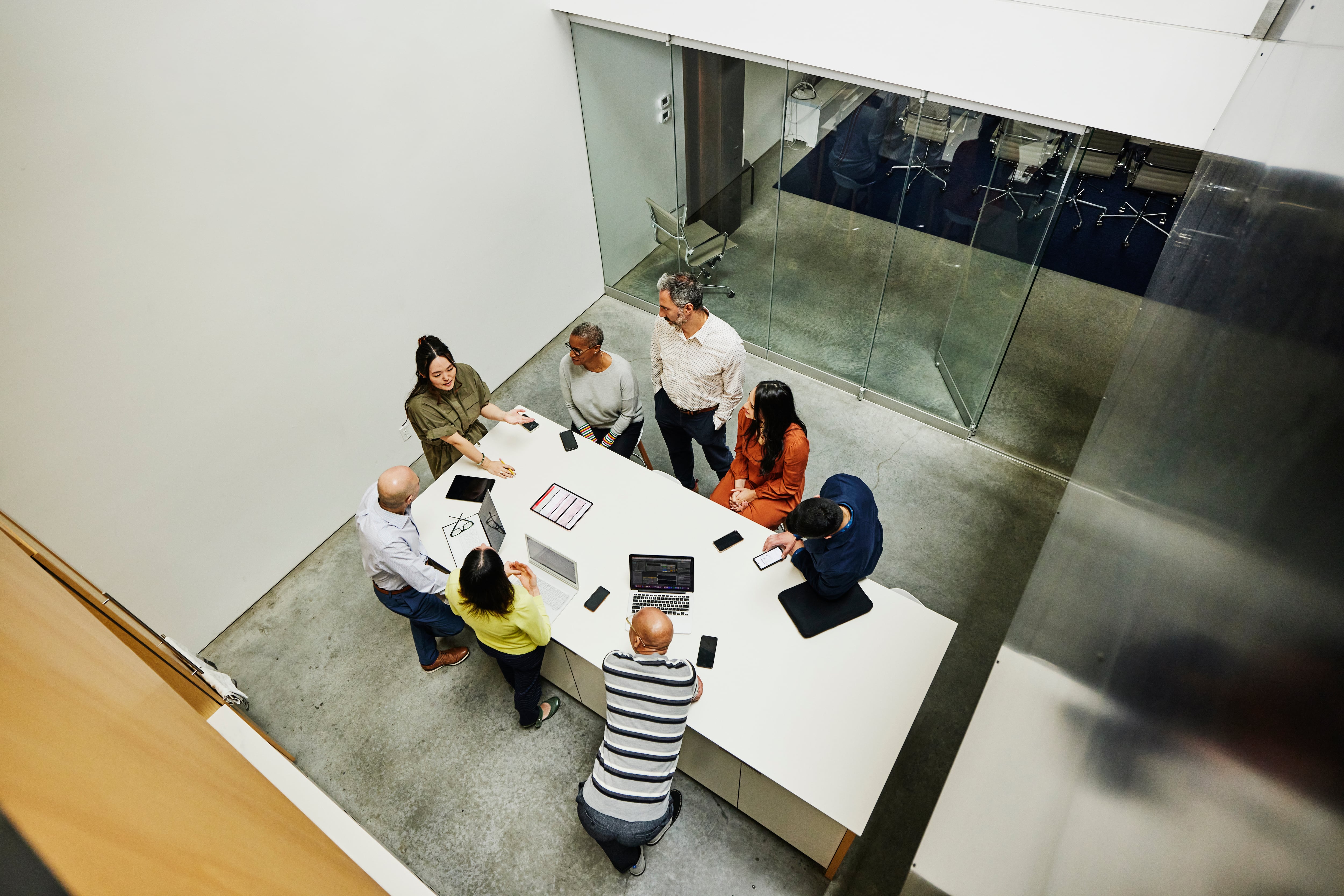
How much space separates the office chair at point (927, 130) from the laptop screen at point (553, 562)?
3.06 meters

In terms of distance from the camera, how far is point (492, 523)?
3631 mm

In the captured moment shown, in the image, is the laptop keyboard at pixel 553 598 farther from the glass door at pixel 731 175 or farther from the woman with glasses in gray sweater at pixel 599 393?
the glass door at pixel 731 175

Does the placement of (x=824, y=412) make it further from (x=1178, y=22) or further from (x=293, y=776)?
(x=293, y=776)

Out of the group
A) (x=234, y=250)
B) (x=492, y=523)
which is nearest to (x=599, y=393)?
(x=492, y=523)

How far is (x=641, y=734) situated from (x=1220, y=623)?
8.28 ft

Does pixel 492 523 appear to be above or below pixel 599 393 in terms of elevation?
below

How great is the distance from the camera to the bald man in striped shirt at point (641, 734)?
8.90 feet

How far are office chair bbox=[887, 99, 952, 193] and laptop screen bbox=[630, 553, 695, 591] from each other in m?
2.70

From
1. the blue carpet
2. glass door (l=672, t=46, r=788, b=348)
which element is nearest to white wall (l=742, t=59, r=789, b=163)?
glass door (l=672, t=46, r=788, b=348)

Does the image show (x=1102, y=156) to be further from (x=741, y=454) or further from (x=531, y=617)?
(x=531, y=617)

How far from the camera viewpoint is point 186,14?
3.09 metres

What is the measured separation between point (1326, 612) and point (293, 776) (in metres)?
3.03

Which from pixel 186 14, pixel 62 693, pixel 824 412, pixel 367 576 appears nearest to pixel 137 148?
pixel 186 14

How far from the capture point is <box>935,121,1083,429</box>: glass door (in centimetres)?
372
